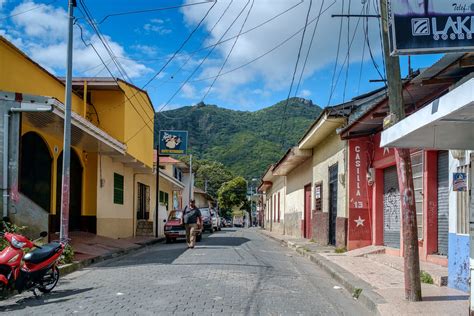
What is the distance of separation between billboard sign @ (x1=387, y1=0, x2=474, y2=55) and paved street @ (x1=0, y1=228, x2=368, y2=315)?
400cm

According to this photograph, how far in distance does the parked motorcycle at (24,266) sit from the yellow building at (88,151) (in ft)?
10.9

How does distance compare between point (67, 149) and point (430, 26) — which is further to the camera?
point (67, 149)

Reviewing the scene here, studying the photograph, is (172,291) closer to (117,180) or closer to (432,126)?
(432,126)

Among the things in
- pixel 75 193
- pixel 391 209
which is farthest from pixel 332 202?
pixel 75 193

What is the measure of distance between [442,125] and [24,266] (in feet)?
21.7

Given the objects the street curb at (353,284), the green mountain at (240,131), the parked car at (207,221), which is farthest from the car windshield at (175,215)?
the parked car at (207,221)

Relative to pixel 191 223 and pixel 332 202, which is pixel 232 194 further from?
pixel 191 223

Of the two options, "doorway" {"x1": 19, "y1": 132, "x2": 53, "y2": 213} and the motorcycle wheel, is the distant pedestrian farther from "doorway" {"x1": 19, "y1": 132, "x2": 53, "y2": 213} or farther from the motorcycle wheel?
the motorcycle wheel

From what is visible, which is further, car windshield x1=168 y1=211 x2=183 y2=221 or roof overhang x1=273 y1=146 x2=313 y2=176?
roof overhang x1=273 y1=146 x2=313 y2=176

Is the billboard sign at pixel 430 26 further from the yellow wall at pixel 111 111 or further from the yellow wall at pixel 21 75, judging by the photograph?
the yellow wall at pixel 111 111

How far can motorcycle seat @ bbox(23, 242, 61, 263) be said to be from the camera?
827 centimetres

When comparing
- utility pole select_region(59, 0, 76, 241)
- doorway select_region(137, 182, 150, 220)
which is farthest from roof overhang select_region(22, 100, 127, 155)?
doorway select_region(137, 182, 150, 220)

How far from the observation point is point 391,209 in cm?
1476

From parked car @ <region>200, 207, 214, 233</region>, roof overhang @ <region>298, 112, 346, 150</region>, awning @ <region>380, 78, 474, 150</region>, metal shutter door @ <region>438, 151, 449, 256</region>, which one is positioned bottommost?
parked car @ <region>200, 207, 214, 233</region>
